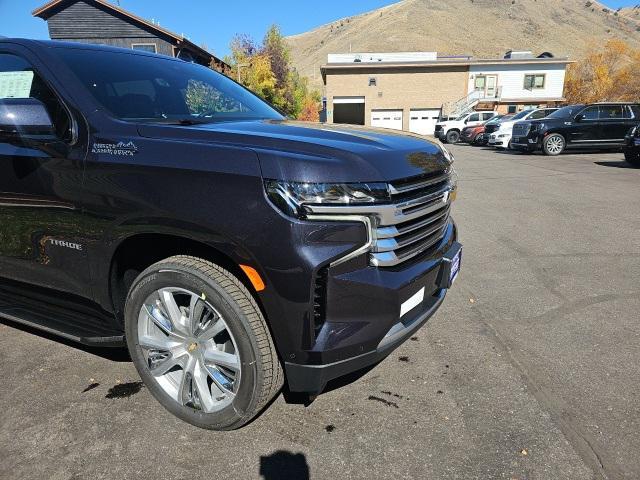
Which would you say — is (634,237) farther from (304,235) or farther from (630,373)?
(304,235)

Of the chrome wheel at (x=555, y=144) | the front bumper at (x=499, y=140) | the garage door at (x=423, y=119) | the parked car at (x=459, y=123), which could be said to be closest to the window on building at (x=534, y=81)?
the garage door at (x=423, y=119)

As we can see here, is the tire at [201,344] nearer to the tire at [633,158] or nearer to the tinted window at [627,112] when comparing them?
the tire at [633,158]

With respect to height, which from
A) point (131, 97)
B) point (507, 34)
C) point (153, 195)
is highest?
point (507, 34)

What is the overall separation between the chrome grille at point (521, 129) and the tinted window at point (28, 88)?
17.2 m

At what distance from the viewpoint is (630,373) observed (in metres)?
2.85

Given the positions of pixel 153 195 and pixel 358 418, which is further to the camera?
pixel 358 418

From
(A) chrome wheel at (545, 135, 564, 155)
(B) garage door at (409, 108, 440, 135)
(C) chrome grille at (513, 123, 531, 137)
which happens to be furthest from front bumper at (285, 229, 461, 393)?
(B) garage door at (409, 108, 440, 135)

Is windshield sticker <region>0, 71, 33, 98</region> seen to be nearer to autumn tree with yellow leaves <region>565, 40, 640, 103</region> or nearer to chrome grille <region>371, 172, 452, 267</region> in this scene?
chrome grille <region>371, 172, 452, 267</region>

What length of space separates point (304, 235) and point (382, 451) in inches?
45.9

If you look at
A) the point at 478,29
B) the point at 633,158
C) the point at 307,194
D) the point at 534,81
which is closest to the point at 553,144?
the point at 633,158

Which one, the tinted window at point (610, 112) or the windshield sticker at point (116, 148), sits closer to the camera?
the windshield sticker at point (116, 148)

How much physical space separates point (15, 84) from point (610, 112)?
1805 cm

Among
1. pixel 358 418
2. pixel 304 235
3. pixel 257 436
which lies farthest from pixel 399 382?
pixel 304 235

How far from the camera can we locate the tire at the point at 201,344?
212cm
